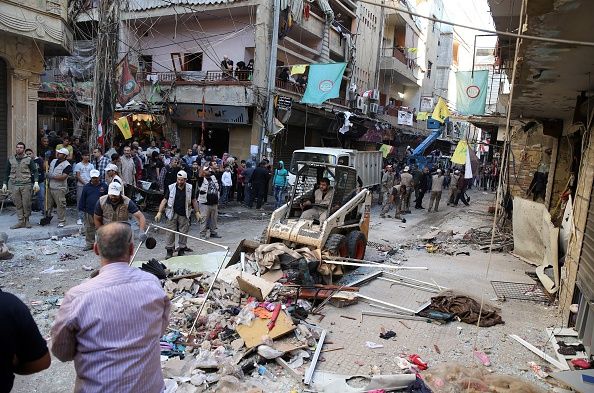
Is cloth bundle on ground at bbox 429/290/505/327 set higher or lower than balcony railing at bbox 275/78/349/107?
lower

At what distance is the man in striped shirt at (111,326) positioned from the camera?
2104mm

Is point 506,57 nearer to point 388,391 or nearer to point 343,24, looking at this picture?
point 388,391

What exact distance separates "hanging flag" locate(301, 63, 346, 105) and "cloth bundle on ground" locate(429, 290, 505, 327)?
36.0ft

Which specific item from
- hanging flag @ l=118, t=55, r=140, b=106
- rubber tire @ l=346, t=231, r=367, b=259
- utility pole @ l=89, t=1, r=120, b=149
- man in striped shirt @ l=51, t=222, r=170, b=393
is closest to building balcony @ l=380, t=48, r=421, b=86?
hanging flag @ l=118, t=55, r=140, b=106

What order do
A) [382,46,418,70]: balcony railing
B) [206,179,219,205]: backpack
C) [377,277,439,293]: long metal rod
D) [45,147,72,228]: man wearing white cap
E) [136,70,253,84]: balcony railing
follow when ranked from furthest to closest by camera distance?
1. [382,46,418,70]: balcony railing
2. [136,70,253,84]: balcony railing
3. [206,179,219,205]: backpack
4. [45,147,72,228]: man wearing white cap
5. [377,277,439,293]: long metal rod

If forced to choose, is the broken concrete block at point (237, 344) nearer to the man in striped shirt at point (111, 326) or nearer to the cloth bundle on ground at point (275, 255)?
the cloth bundle on ground at point (275, 255)

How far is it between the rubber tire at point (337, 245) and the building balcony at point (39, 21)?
9.04 meters

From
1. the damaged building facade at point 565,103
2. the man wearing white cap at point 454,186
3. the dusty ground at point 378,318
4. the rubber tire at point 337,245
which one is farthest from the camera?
the man wearing white cap at point 454,186

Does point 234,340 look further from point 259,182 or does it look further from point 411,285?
point 259,182

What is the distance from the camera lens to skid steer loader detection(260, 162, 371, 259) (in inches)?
298

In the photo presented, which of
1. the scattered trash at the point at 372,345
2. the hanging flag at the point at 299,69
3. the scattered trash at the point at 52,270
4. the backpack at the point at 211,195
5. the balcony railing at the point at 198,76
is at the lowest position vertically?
the scattered trash at the point at 52,270

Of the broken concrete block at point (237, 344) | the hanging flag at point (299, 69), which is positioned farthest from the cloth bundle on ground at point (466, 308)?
the hanging flag at point (299, 69)

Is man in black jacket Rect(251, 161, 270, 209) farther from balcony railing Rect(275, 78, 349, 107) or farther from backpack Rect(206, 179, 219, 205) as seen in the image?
balcony railing Rect(275, 78, 349, 107)

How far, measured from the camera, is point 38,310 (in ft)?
18.3
